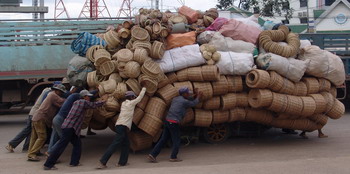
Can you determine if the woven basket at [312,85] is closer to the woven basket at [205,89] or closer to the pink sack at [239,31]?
the pink sack at [239,31]

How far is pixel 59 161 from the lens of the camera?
873cm

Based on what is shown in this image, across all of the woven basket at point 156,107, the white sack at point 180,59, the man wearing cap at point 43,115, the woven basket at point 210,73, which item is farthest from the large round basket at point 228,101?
the man wearing cap at point 43,115

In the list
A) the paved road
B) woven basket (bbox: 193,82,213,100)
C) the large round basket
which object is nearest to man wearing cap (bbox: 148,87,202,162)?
the paved road

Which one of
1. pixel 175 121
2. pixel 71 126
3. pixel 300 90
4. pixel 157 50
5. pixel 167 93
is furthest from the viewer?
pixel 300 90

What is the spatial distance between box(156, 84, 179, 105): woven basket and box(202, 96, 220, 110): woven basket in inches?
25.6

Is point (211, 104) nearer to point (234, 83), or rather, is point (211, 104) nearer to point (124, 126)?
point (234, 83)

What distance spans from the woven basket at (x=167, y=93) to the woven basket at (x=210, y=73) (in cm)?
66

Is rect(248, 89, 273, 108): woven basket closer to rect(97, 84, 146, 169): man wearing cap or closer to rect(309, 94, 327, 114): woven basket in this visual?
rect(309, 94, 327, 114): woven basket

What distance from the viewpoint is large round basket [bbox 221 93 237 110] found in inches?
368

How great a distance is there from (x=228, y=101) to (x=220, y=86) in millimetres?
358

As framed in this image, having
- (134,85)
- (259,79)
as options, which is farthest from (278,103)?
(134,85)

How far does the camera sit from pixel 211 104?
9320 mm

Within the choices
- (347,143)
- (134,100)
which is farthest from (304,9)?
(134,100)

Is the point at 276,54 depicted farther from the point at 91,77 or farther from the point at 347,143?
the point at 91,77
